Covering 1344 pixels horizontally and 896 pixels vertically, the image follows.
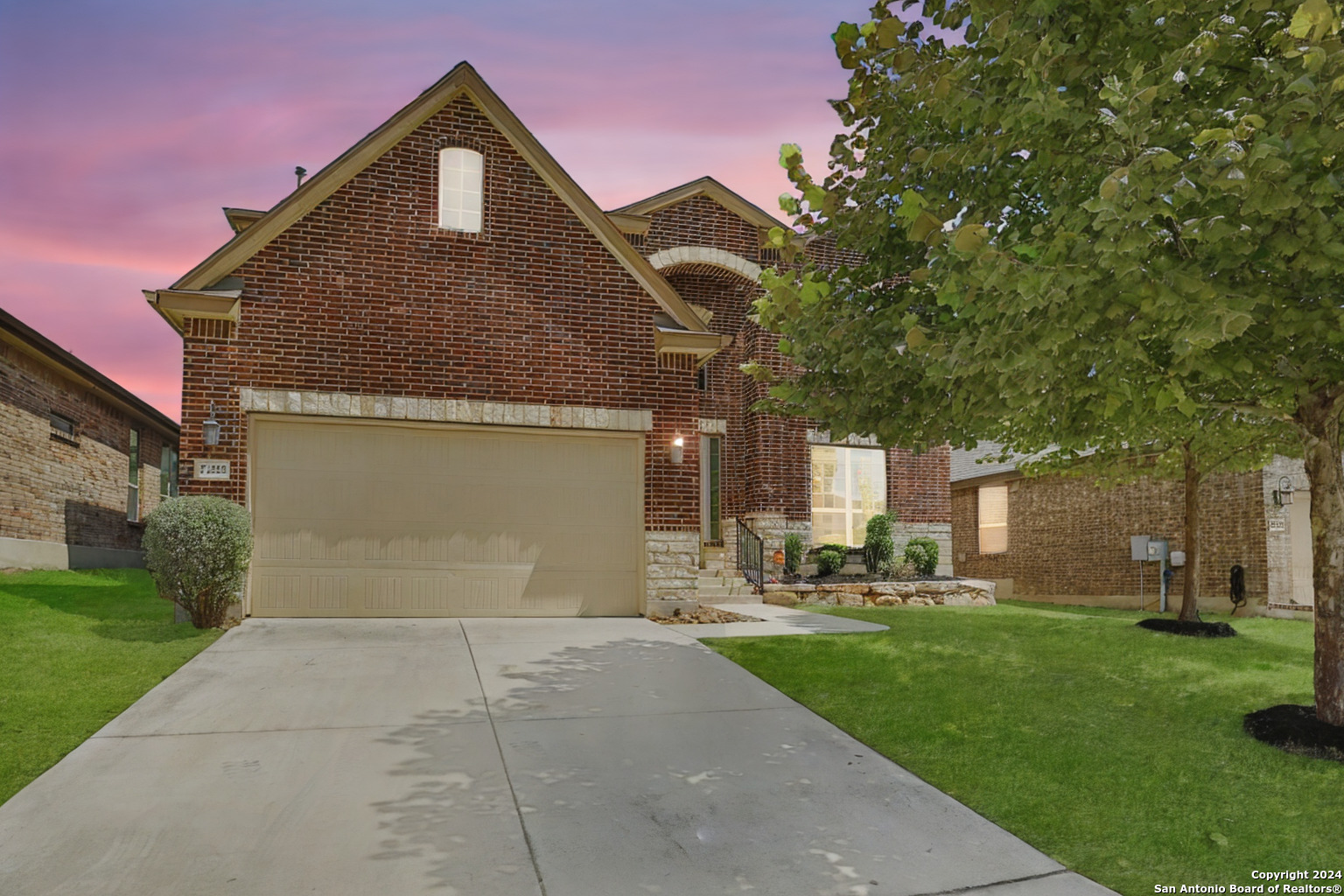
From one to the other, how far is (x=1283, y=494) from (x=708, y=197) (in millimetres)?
12792

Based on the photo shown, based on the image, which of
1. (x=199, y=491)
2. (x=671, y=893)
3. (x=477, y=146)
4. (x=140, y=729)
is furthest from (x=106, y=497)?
(x=671, y=893)

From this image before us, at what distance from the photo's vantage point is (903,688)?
8570 millimetres

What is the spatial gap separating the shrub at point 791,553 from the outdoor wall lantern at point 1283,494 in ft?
29.3

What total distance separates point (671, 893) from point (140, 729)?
467cm

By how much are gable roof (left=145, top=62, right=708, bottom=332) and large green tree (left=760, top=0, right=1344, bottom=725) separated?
16.3 ft

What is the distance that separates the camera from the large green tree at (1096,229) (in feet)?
15.5

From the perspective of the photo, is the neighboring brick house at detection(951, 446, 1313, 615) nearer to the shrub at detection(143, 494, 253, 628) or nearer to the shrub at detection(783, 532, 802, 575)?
the shrub at detection(783, 532, 802, 575)

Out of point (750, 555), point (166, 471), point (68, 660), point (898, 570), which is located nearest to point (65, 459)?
point (166, 471)

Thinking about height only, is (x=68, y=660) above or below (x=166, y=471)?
below

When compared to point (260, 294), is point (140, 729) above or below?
below

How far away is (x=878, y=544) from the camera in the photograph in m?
18.7

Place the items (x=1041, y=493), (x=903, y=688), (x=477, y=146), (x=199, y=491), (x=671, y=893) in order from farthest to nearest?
(x=1041, y=493), (x=477, y=146), (x=199, y=491), (x=903, y=688), (x=671, y=893)

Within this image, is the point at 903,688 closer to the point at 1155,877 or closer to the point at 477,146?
the point at 1155,877

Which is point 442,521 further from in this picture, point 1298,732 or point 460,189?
point 1298,732
